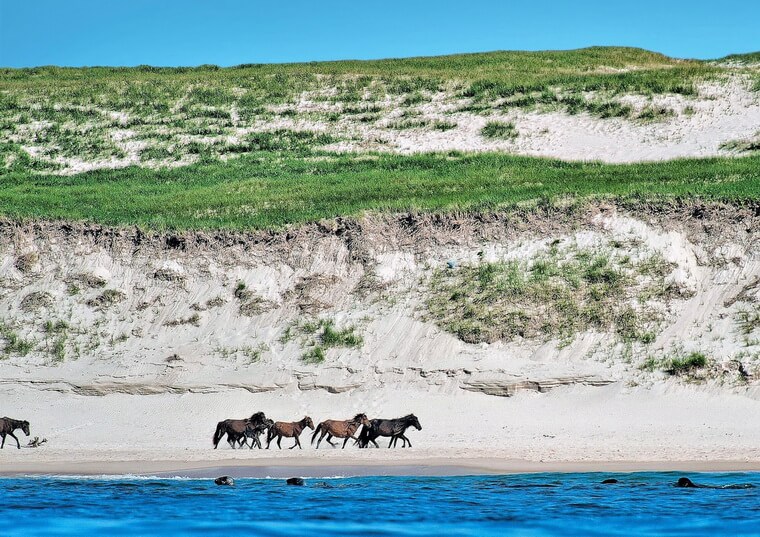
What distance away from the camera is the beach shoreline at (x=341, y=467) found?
17.2 m

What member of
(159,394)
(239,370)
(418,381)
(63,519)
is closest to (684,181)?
(418,381)

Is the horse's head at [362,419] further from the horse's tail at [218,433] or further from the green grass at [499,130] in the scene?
the green grass at [499,130]

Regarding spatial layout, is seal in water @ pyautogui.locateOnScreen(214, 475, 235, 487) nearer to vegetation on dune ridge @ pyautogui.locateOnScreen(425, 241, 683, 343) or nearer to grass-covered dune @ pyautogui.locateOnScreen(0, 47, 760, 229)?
vegetation on dune ridge @ pyautogui.locateOnScreen(425, 241, 683, 343)

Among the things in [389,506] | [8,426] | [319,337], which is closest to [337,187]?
[319,337]

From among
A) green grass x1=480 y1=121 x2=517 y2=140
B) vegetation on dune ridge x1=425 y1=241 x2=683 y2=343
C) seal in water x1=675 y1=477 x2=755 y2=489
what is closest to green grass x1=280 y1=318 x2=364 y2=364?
vegetation on dune ridge x1=425 y1=241 x2=683 y2=343

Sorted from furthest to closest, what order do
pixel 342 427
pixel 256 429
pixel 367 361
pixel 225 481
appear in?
pixel 367 361 < pixel 342 427 < pixel 256 429 < pixel 225 481

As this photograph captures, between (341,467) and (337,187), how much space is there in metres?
19.1

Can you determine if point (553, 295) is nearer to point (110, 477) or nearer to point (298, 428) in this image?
point (298, 428)

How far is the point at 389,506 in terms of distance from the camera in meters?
14.3

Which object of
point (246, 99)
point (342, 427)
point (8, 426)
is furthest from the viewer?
point (246, 99)

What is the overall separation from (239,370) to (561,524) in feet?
41.0

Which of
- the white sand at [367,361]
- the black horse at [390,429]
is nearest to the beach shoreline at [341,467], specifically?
the white sand at [367,361]

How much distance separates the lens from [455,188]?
3506 cm

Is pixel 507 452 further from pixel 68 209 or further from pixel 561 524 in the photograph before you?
pixel 68 209
